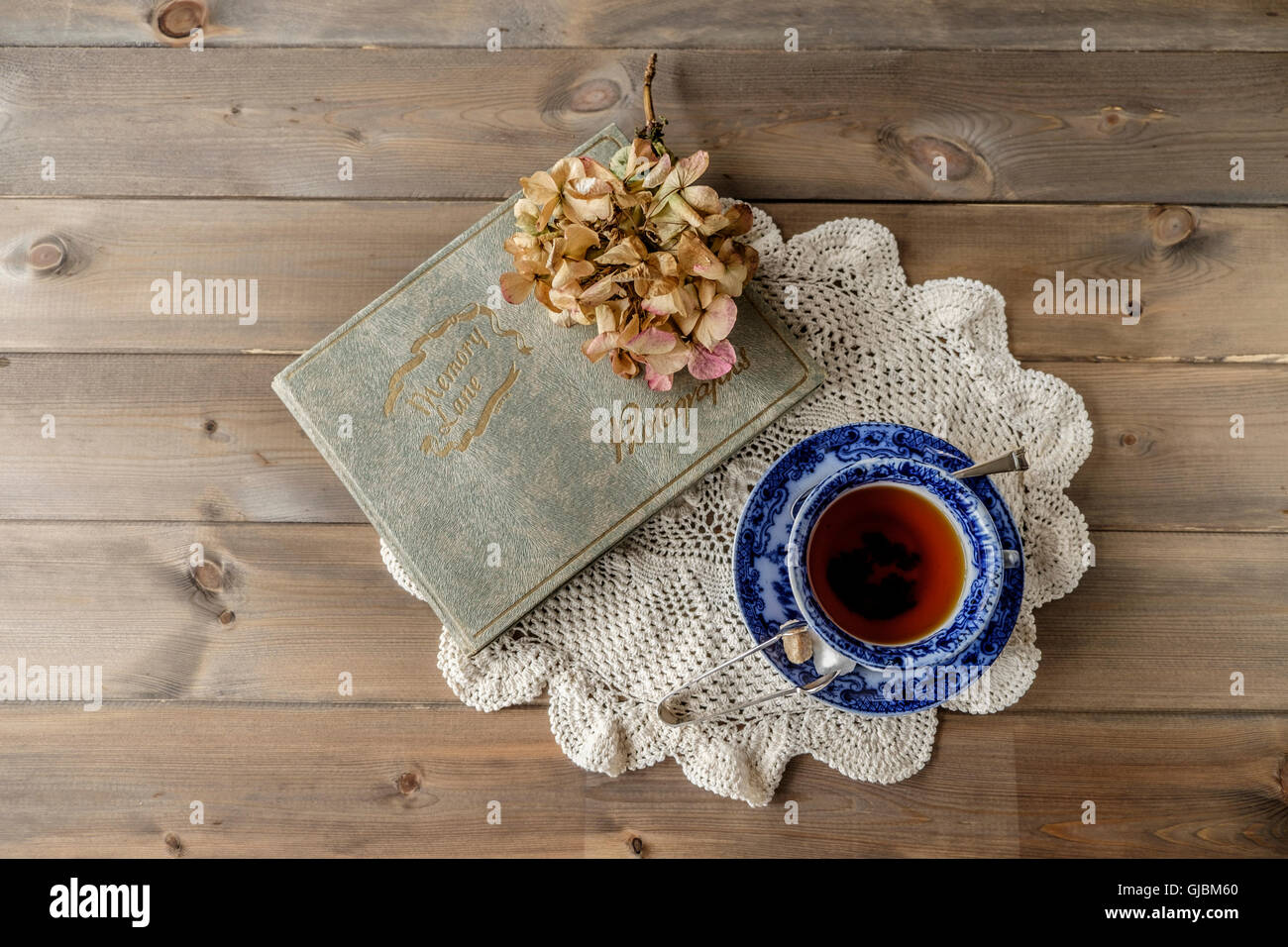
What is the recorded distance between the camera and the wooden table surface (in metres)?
0.86

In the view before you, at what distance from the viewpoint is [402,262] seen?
0.90m

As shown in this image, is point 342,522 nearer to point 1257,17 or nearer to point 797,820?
point 797,820

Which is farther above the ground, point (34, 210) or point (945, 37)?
point (945, 37)

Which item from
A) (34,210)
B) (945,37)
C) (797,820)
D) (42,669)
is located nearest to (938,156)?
(945,37)

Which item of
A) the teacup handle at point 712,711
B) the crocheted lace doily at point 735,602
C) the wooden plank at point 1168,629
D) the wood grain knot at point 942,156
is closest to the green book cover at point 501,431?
the crocheted lace doily at point 735,602

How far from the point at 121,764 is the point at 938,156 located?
3.51ft

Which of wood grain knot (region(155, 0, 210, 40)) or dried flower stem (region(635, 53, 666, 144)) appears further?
wood grain knot (region(155, 0, 210, 40))

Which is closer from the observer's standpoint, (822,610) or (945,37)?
(822,610)

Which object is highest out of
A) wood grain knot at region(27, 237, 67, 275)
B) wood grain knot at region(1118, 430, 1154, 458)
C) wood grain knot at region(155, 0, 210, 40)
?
wood grain knot at region(155, 0, 210, 40)

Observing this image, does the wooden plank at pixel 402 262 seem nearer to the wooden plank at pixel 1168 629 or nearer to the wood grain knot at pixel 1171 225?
the wood grain knot at pixel 1171 225

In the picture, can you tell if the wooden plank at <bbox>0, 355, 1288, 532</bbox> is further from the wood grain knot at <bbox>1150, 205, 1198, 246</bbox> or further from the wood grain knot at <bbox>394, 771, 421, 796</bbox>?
A: the wood grain knot at <bbox>394, 771, 421, 796</bbox>

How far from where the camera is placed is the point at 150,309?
35.6 inches

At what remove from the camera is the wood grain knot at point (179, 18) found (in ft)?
3.04

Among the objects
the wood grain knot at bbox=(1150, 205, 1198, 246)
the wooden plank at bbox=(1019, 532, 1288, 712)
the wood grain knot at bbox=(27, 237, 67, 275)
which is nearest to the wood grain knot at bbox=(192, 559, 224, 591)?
the wood grain knot at bbox=(27, 237, 67, 275)
